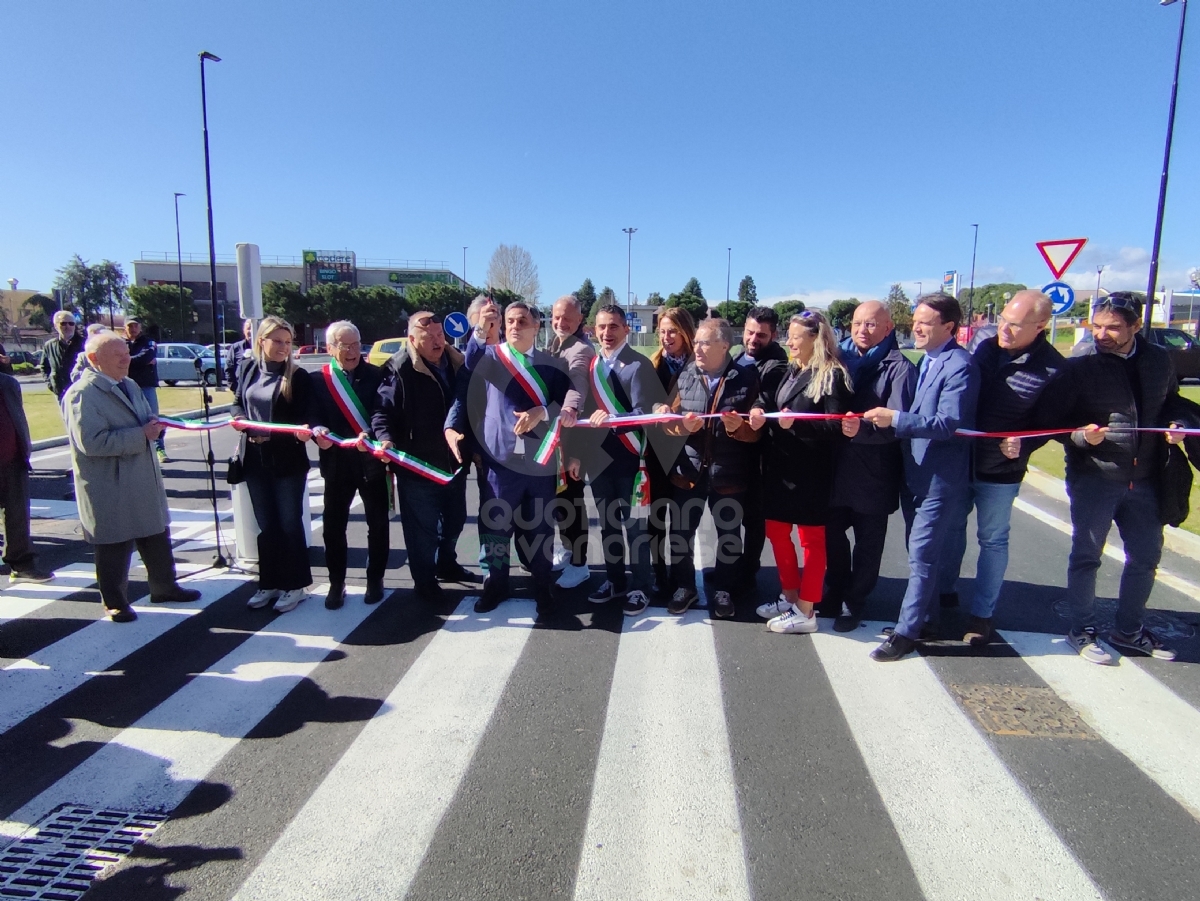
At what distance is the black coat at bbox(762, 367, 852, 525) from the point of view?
4312mm

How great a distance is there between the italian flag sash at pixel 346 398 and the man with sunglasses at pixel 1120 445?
461 cm

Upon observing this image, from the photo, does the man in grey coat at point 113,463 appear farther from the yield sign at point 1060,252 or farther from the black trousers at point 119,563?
the yield sign at point 1060,252

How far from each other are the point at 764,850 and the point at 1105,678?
2.71 metres

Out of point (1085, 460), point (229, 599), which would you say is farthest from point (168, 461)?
point (1085, 460)

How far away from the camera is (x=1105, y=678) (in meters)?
3.91

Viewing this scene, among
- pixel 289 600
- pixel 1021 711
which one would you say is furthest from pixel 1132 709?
pixel 289 600

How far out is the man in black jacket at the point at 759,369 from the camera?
4.72 m

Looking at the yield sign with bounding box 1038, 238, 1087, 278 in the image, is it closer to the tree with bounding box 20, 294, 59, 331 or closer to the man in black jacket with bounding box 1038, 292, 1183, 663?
the man in black jacket with bounding box 1038, 292, 1183, 663

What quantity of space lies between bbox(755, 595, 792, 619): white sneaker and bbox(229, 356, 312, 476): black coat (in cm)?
345

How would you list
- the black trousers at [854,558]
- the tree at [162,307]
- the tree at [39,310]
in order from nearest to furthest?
1. the black trousers at [854,558]
2. the tree at [162,307]
3. the tree at [39,310]

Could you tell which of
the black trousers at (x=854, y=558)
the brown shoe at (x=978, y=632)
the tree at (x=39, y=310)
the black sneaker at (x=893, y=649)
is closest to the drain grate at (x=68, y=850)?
the black sneaker at (x=893, y=649)

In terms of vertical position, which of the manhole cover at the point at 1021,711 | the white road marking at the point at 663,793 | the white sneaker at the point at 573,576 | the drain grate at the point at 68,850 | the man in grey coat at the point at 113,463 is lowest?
the white road marking at the point at 663,793

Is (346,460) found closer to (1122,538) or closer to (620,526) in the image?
(620,526)

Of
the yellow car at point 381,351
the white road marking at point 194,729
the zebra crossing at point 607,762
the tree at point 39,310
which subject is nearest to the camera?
the zebra crossing at point 607,762
